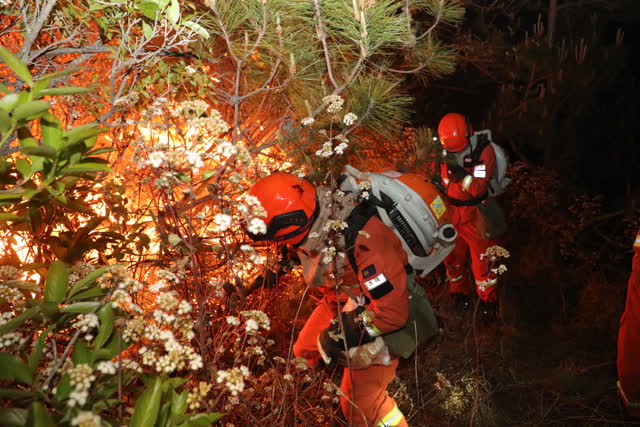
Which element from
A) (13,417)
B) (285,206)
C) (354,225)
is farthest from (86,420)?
(354,225)

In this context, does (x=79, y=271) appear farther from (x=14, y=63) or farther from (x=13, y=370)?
(x=14, y=63)

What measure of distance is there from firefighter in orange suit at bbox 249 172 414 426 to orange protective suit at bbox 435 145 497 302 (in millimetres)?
1905

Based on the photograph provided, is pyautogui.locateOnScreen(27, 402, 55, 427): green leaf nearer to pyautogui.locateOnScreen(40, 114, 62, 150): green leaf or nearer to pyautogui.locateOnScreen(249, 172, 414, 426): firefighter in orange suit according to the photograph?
pyautogui.locateOnScreen(40, 114, 62, 150): green leaf

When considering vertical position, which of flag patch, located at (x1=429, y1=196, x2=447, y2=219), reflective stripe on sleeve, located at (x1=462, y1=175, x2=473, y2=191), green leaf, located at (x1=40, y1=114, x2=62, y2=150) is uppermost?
green leaf, located at (x1=40, y1=114, x2=62, y2=150)

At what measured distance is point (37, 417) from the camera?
103 centimetres

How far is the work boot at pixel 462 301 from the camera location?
486 cm

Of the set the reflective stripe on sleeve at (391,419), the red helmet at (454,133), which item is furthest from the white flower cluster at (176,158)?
the red helmet at (454,133)

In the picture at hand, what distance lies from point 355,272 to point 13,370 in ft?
5.70

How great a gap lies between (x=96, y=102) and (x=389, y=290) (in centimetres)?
208

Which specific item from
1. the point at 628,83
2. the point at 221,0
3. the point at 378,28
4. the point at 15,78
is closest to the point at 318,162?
the point at 378,28

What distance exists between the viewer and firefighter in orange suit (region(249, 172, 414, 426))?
2338 millimetres

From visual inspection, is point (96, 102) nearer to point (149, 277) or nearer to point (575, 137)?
point (149, 277)

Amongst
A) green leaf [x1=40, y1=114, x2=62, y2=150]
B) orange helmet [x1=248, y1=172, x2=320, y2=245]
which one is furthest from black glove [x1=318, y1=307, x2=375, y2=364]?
green leaf [x1=40, y1=114, x2=62, y2=150]

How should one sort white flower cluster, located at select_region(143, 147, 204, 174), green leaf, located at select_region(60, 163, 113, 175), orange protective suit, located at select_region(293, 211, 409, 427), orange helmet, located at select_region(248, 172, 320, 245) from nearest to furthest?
1. green leaf, located at select_region(60, 163, 113, 175)
2. white flower cluster, located at select_region(143, 147, 204, 174)
3. orange helmet, located at select_region(248, 172, 320, 245)
4. orange protective suit, located at select_region(293, 211, 409, 427)
